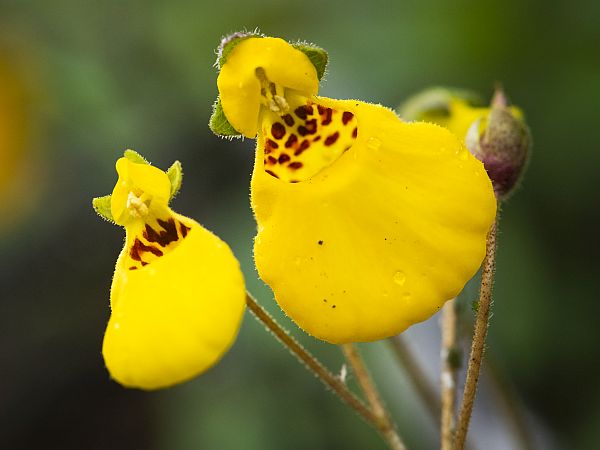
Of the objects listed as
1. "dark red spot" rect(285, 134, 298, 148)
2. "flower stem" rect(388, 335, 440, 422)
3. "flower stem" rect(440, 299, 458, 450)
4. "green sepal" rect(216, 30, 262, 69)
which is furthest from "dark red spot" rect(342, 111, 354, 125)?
"flower stem" rect(388, 335, 440, 422)

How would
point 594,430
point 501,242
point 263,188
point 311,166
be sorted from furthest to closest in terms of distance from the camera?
point 501,242 → point 594,430 → point 311,166 → point 263,188

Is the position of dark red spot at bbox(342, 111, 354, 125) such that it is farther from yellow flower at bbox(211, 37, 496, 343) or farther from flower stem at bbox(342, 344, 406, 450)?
flower stem at bbox(342, 344, 406, 450)

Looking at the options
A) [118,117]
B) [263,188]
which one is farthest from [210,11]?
[263,188]

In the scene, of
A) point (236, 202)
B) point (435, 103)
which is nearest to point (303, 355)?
point (435, 103)

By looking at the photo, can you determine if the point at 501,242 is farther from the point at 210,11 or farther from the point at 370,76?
the point at 210,11

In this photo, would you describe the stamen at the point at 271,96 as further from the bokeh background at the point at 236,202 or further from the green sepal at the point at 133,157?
the bokeh background at the point at 236,202

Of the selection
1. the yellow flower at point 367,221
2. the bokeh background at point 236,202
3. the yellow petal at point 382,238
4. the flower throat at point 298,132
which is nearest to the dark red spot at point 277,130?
the flower throat at point 298,132
